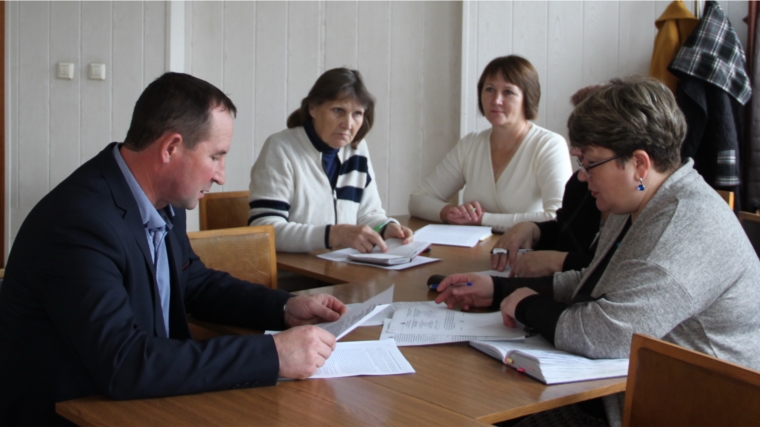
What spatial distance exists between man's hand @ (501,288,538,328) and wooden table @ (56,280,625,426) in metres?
0.19

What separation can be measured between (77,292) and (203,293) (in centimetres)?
59

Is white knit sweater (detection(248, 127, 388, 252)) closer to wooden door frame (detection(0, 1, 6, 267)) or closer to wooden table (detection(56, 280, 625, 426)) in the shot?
wooden table (detection(56, 280, 625, 426))

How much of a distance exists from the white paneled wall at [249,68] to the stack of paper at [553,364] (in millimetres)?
2967

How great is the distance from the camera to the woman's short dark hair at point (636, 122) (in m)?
1.48

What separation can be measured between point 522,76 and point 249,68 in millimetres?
2065

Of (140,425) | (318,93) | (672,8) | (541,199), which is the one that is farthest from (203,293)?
(672,8)

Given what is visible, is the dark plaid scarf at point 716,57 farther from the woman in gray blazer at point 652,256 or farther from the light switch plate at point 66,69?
the light switch plate at point 66,69

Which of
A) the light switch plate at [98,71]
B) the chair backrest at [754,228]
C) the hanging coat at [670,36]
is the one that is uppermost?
the hanging coat at [670,36]

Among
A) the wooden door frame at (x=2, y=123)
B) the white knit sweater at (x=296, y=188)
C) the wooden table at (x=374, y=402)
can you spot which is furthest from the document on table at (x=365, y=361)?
the wooden door frame at (x=2, y=123)

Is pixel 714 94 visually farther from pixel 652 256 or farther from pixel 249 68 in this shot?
pixel 249 68

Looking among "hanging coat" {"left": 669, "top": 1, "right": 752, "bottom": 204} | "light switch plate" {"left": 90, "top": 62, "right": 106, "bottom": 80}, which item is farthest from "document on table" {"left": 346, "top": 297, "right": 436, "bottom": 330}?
"light switch plate" {"left": 90, "top": 62, "right": 106, "bottom": 80}

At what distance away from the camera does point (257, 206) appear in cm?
266

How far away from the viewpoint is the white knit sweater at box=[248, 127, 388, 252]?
8.68 ft

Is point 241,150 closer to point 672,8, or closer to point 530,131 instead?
point 530,131
